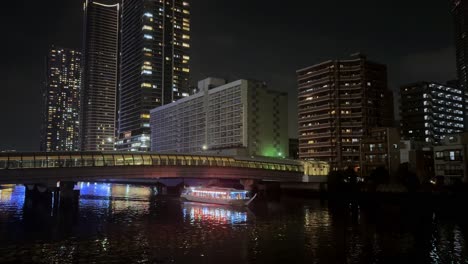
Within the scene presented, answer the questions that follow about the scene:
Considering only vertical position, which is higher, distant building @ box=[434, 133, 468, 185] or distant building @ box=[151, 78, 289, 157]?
distant building @ box=[151, 78, 289, 157]

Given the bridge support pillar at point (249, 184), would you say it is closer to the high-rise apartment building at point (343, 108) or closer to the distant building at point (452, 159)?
the high-rise apartment building at point (343, 108)

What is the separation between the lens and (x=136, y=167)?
80562mm

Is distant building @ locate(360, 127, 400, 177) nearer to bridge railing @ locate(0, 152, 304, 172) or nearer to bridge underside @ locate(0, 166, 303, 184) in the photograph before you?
bridge underside @ locate(0, 166, 303, 184)

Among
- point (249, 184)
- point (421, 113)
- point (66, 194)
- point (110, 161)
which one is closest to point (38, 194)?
point (66, 194)

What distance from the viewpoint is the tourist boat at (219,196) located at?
83500mm

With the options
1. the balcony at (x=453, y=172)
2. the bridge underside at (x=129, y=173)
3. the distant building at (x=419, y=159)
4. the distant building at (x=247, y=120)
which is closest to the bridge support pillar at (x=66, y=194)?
the bridge underside at (x=129, y=173)

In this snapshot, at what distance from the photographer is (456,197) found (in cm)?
7375

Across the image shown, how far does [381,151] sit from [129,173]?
254ft

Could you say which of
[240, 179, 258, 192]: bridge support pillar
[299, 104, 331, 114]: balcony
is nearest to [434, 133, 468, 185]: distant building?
[240, 179, 258, 192]: bridge support pillar

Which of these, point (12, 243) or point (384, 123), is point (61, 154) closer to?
point (12, 243)

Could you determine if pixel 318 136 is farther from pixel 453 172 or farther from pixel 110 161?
pixel 110 161

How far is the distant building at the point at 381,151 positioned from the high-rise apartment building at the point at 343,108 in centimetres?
919

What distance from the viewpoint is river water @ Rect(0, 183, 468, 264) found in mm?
35312

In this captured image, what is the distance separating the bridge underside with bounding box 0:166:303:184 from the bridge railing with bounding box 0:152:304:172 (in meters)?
1.15
